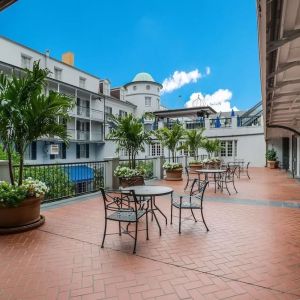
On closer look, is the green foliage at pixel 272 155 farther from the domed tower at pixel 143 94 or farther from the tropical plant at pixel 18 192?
the tropical plant at pixel 18 192

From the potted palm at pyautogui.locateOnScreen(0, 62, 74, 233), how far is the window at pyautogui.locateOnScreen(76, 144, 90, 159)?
19.5 m

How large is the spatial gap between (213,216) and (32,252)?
359 cm

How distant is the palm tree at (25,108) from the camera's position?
4.84 m

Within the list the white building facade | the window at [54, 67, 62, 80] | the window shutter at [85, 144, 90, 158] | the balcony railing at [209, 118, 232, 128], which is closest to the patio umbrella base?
the white building facade

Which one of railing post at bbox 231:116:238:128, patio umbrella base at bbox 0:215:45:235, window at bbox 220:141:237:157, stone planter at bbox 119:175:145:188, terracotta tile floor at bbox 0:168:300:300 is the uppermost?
railing post at bbox 231:116:238:128

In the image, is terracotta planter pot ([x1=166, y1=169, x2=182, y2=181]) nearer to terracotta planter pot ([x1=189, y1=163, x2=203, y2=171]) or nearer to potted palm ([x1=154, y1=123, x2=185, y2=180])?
potted palm ([x1=154, y1=123, x2=185, y2=180])

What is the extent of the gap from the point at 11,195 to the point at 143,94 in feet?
92.1

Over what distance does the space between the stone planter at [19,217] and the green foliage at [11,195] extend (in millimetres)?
82

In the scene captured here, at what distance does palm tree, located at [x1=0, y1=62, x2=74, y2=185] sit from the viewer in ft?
15.9

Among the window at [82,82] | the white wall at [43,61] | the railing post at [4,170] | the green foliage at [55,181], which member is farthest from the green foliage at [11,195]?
the window at [82,82]

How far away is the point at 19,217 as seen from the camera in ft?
15.6

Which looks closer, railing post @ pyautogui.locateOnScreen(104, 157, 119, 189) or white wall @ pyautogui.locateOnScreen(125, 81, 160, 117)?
railing post @ pyautogui.locateOnScreen(104, 157, 119, 189)

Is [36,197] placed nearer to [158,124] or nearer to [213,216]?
[213,216]

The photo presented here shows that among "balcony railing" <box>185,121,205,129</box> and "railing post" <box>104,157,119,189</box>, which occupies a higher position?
"balcony railing" <box>185,121,205,129</box>
